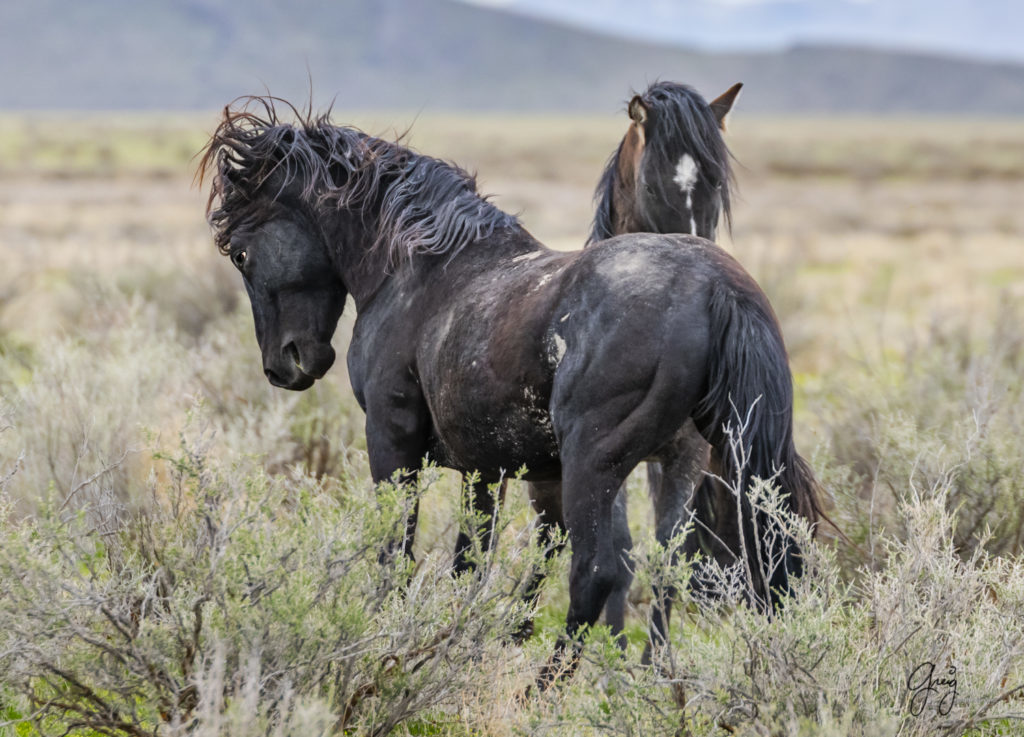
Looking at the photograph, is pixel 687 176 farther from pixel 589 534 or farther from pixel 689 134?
pixel 589 534

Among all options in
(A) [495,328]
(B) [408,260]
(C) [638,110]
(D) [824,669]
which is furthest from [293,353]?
(D) [824,669]

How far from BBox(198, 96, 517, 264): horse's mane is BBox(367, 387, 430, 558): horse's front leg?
61cm

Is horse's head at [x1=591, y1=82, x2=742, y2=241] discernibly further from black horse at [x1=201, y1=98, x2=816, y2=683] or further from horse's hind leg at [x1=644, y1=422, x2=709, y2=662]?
horse's hind leg at [x1=644, y1=422, x2=709, y2=662]

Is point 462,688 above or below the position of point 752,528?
below

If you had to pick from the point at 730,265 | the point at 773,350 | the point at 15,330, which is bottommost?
the point at 15,330

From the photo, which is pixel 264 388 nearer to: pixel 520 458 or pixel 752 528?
pixel 520 458

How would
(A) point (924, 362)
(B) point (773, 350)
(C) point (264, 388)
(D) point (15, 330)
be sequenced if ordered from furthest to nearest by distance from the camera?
1. (D) point (15, 330)
2. (A) point (924, 362)
3. (C) point (264, 388)
4. (B) point (773, 350)

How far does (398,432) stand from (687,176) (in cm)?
188

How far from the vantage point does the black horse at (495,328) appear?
326cm

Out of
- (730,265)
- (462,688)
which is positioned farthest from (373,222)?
(462,688)

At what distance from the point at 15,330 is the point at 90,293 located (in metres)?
2.30

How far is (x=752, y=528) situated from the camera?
11.5ft
